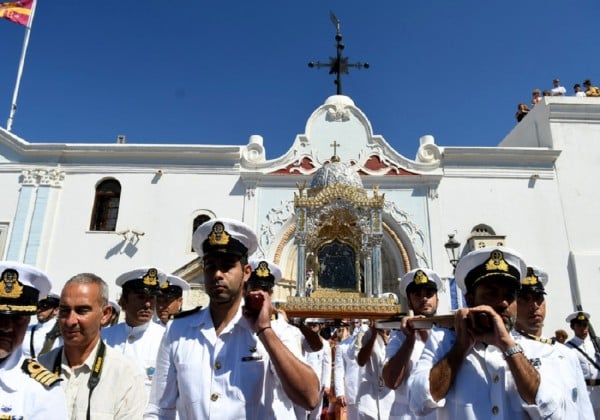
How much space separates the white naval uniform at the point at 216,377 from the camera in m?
1.99

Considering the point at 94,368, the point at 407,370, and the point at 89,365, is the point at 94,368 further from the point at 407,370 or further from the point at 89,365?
the point at 407,370

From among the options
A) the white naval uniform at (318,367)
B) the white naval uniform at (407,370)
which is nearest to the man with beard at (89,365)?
the white naval uniform at (318,367)

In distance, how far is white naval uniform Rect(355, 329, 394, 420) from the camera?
4.69 metres

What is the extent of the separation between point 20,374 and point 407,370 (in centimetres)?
275

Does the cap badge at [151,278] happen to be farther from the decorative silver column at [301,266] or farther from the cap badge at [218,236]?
the decorative silver column at [301,266]

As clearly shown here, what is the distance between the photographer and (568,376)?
2076 millimetres

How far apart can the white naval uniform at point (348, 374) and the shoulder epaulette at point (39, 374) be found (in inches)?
154

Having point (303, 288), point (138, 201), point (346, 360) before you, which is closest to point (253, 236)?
point (346, 360)

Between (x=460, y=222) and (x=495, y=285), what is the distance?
469 inches

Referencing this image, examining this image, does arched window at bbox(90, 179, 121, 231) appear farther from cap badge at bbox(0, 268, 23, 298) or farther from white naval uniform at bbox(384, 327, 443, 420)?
cap badge at bbox(0, 268, 23, 298)

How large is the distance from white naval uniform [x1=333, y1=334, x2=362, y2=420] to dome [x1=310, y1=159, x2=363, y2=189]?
3.86 metres

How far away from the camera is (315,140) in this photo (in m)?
14.5

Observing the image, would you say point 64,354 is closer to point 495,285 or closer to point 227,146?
point 495,285

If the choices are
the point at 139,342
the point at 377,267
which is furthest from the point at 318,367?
the point at 377,267
